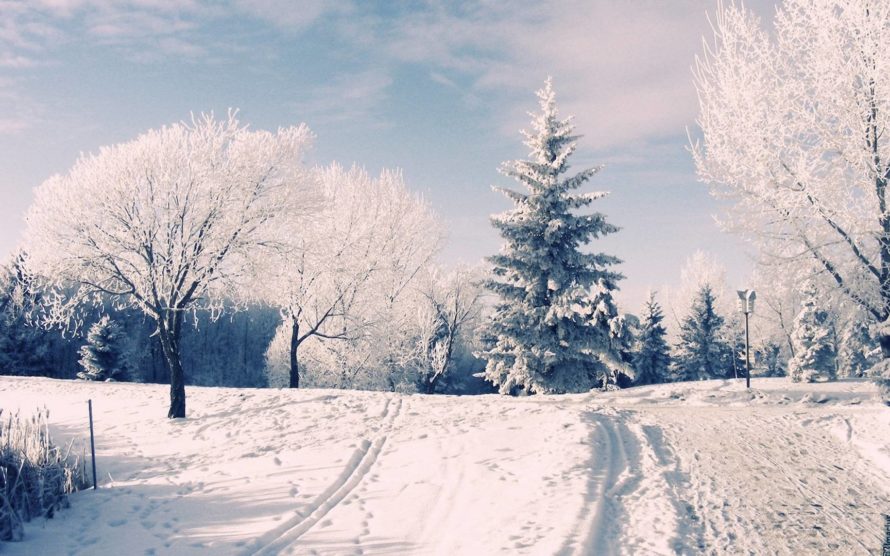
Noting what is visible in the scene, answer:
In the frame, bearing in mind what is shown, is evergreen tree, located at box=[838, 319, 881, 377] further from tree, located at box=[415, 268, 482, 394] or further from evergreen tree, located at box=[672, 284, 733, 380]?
tree, located at box=[415, 268, 482, 394]

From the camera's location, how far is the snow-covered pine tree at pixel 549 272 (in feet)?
67.7

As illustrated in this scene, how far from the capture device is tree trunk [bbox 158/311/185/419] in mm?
16062

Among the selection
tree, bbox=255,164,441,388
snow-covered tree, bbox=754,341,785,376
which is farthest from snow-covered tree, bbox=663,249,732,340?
tree, bbox=255,164,441,388

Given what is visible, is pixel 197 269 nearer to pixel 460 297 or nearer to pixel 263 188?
pixel 263 188

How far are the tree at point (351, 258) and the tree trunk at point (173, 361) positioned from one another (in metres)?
4.85

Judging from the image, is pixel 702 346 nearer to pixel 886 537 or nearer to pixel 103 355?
pixel 886 537

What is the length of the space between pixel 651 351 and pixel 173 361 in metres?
38.1

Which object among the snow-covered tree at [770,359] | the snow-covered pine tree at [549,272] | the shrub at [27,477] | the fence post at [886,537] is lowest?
the snow-covered tree at [770,359]

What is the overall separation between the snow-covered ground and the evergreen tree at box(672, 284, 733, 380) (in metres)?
31.4

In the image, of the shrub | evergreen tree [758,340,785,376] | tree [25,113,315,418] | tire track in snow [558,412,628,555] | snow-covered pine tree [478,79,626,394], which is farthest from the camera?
evergreen tree [758,340,785,376]

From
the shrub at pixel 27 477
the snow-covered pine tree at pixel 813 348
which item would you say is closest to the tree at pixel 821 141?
the shrub at pixel 27 477

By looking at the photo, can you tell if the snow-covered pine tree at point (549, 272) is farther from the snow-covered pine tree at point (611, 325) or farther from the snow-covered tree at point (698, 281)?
the snow-covered tree at point (698, 281)

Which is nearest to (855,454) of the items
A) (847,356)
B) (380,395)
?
(380,395)

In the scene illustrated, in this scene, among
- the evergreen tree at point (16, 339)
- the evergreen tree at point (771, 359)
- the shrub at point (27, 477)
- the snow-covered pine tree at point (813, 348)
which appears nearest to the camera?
the shrub at point (27, 477)
